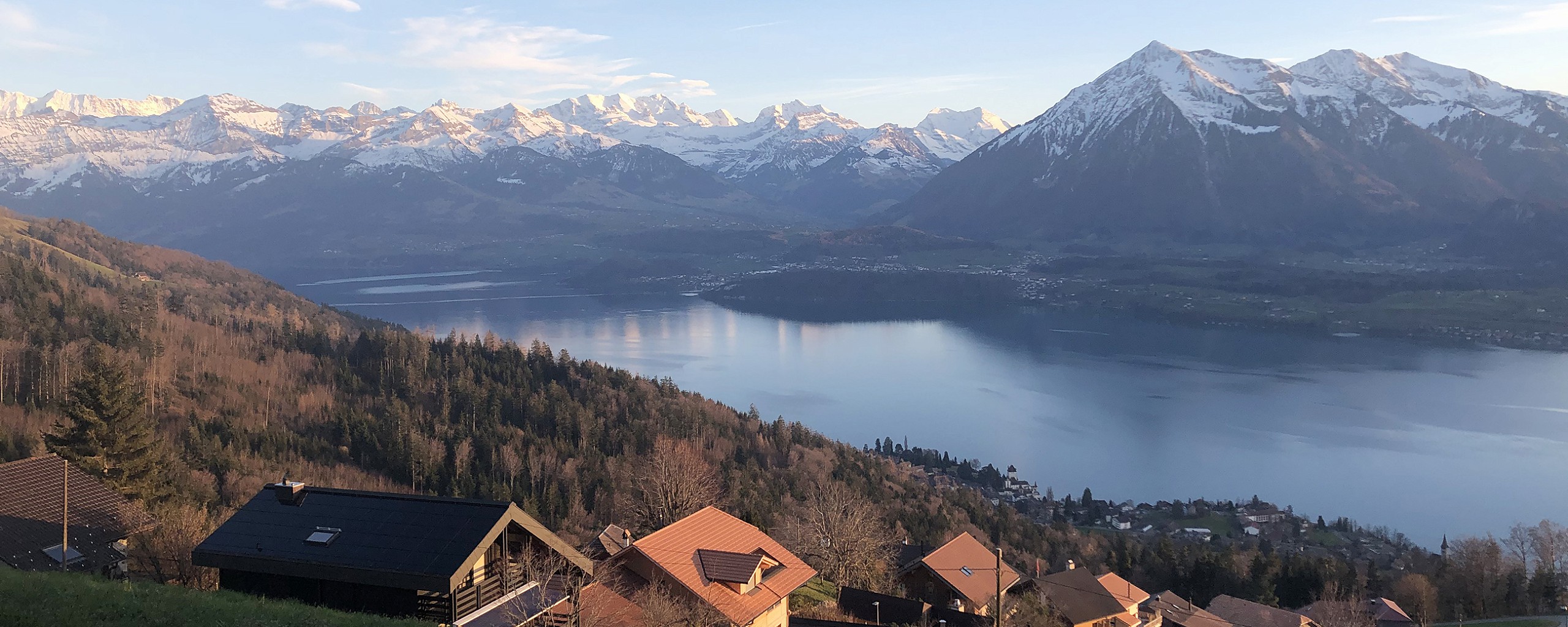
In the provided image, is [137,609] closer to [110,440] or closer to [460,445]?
[110,440]

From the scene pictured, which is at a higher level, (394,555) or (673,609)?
(394,555)

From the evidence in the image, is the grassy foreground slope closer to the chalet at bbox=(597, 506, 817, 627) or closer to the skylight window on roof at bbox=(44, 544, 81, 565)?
the chalet at bbox=(597, 506, 817, 627)

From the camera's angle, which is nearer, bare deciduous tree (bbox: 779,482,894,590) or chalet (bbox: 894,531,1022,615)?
chalet (bbox: 894,531,1022,615)

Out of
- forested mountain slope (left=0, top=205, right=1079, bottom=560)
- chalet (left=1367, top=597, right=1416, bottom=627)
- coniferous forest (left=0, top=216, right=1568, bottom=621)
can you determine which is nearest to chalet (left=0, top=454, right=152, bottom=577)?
coniferous forest (left=0, top=216, right=1568, bottom=621)

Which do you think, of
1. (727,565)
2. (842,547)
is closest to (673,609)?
(727,565)

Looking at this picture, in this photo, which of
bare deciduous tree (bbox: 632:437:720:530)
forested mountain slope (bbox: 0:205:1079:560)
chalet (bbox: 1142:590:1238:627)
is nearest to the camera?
bare deciduous tree (bbox: 632:437:720:530)

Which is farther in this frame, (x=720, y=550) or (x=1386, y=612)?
(x=1386, y=612)

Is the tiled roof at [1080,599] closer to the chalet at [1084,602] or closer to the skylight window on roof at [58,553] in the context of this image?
the chalet at [1084,602]
